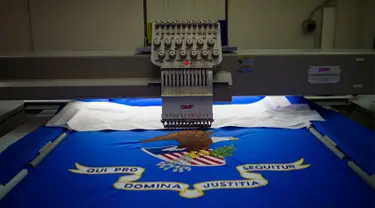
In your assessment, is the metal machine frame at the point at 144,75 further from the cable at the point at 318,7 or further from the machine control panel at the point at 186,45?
the cable at the point at 318,7

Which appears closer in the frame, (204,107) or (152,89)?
(204,107)

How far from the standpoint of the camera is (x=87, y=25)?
3246 mm

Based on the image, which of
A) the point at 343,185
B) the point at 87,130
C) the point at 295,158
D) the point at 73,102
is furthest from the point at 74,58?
the point at 343,185

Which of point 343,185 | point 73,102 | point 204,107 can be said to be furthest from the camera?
point 73,102

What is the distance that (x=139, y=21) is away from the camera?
3244 millimetres

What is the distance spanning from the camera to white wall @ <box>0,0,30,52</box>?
10.5ft

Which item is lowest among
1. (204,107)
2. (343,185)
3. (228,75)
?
(343,185)

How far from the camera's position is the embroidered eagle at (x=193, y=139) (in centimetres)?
171

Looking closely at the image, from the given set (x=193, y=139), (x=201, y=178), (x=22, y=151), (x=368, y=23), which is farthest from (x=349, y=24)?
(x=22, y=151)

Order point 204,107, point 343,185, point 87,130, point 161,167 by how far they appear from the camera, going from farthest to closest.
Result: point 87,130 → point 204,107 → point 161,167 → point 343,185

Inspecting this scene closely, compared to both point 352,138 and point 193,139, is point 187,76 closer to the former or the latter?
point 193,139

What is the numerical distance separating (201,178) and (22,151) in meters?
0.82

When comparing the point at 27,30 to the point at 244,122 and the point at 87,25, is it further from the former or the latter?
the point at 244,122

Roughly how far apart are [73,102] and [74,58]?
2.09 feet
